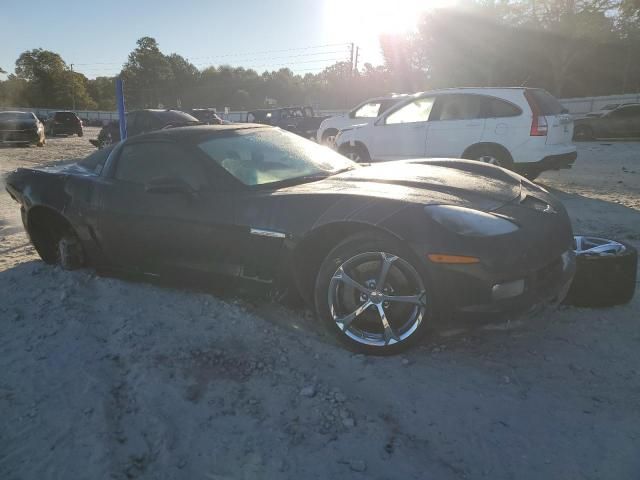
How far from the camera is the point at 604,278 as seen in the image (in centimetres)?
304

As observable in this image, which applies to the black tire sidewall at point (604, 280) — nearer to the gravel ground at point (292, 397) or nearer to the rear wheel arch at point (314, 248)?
the gravel ground at point (292, 397)

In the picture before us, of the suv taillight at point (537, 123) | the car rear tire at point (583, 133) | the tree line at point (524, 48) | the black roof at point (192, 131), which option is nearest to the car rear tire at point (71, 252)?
the black roof at point (192, 131)

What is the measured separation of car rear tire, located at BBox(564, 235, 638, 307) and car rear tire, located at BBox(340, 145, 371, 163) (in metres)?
5.72

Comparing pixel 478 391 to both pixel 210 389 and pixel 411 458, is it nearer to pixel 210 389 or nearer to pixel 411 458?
pixel 411 458

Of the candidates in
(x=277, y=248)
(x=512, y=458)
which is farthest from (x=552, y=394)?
(x=277, y=248)

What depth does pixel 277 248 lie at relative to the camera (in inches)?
110

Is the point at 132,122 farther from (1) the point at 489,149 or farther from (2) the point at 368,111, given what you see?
(1) the point at 489,149

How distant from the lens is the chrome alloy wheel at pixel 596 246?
10.4 feet

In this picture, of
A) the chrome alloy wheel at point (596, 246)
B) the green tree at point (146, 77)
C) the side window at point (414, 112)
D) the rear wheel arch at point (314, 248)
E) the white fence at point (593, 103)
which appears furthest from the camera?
the green tree at point (146, 77)

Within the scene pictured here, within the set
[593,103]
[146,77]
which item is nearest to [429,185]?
[593,103]

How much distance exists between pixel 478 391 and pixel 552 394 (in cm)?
34

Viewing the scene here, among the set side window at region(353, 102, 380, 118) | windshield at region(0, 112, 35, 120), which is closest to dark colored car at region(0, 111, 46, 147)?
windshield at region(0, 112, 35, 120)

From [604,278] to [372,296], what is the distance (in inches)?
62.6

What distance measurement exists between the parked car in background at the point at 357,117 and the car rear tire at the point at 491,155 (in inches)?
161
